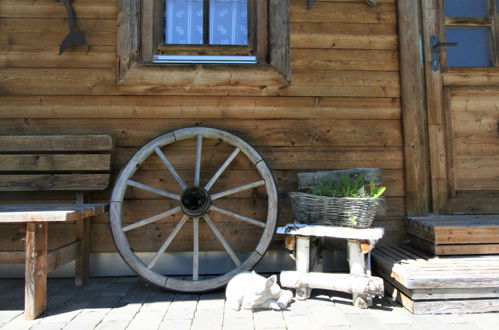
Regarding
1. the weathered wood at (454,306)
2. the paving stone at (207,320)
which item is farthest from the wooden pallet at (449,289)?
the paving stone at (207,320)

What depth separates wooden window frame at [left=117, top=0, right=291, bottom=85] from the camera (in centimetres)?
250

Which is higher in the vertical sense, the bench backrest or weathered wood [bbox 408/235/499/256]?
the bench backrest

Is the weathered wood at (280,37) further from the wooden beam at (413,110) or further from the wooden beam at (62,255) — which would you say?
the wooden beam at (62,255)

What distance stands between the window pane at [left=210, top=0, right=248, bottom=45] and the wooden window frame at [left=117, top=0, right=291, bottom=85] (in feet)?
0.26

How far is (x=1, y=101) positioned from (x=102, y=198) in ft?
3.42

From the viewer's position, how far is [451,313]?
5.90 ft

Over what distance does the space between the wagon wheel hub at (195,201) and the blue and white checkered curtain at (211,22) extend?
1191 millimetres

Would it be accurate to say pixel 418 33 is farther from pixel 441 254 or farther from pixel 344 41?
pixel 441 254

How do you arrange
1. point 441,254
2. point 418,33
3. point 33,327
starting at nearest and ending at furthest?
point 33,327 < point 441,254 < point 418,33

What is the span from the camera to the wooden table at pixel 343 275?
1.86 meters

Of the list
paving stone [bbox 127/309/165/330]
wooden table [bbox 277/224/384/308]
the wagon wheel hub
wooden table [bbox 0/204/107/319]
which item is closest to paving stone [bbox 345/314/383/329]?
wooden table [bbox 277/224/384/308]

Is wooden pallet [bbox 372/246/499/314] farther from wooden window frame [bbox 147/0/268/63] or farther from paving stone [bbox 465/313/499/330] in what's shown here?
wooden window frame [bbox 147/0/268/63]

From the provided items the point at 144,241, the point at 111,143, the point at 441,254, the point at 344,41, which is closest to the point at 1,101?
the point at 111,143

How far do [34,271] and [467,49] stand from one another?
3448mm
